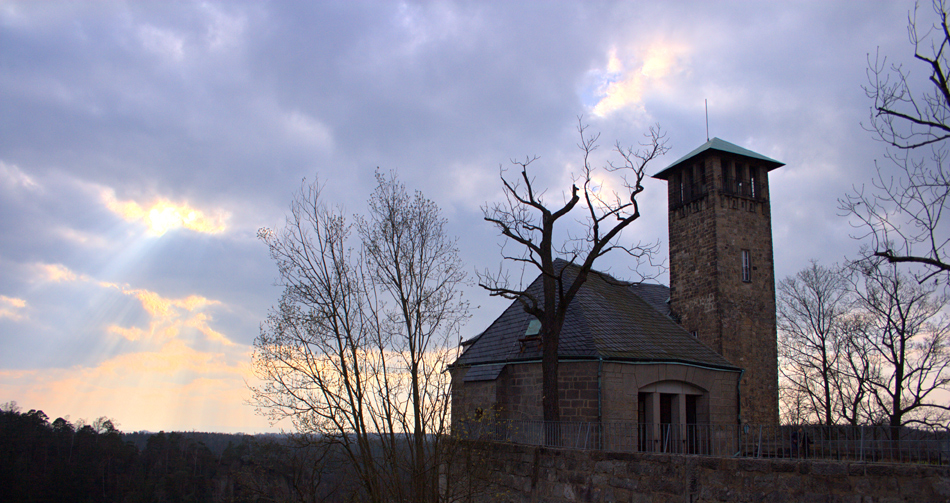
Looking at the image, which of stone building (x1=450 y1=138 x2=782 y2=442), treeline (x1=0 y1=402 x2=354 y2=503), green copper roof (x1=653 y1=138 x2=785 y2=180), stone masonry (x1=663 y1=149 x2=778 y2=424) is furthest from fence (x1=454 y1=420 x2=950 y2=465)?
treeline (x1=0 y1=402 x2=354 y2=503)

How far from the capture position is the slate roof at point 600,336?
16891 millimetres

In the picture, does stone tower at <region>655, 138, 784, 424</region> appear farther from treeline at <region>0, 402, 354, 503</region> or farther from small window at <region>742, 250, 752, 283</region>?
treeline at <region>0, 402, 354, 503</region>

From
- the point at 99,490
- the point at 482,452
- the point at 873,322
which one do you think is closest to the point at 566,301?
the point at 482,452

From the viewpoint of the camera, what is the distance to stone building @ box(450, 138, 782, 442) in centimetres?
1650

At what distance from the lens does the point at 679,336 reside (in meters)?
19.9

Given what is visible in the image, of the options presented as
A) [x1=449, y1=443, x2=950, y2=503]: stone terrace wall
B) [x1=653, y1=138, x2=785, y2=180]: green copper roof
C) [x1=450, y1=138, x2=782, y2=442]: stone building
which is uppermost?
[x1=653, y1=138, x2=785, y2=180]: green copper roof

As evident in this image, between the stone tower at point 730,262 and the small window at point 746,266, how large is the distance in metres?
0.04

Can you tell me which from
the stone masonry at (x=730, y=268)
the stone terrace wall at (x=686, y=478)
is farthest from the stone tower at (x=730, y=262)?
Result: the stone terrace wall at (x=686, y=478)

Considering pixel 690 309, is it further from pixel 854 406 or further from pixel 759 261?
pixel 854 406

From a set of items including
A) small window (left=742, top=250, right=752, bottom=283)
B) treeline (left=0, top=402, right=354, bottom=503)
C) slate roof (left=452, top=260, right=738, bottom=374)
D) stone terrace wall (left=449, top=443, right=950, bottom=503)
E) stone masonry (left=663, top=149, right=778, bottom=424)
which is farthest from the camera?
treeline (left=0, top=402, right=354, bottom=503)

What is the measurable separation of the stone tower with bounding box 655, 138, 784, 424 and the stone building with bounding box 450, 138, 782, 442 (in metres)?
0.05

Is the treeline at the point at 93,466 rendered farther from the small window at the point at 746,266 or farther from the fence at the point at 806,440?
the fence at the point at 806,440

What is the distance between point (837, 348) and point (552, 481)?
2815cm

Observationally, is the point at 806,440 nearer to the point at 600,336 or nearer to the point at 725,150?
the point at 600,336
